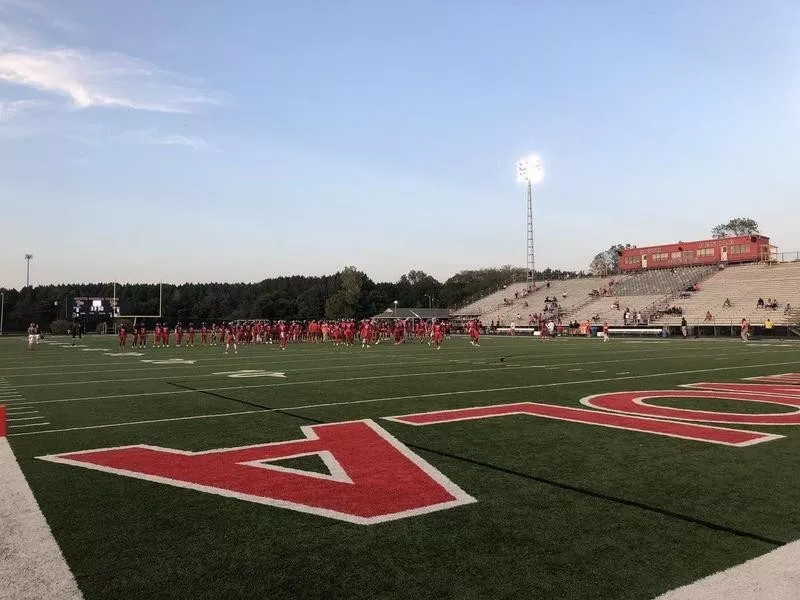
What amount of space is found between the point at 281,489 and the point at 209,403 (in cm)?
499

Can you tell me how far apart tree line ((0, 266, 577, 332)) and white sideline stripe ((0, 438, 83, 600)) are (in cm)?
7687

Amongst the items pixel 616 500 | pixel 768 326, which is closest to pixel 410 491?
pixel 616 500

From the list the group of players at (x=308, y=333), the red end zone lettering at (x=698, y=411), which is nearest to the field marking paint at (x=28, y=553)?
the red end zone lettering at (x=698, y=411)

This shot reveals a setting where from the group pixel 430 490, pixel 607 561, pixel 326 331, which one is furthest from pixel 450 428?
pixel 326 331

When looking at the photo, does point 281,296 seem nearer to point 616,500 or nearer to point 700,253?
point 700,253

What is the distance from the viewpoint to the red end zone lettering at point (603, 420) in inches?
244

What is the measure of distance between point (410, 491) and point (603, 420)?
12.0ft

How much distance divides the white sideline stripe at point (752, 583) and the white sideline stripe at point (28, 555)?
2.71m

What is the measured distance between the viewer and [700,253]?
51.9 metres

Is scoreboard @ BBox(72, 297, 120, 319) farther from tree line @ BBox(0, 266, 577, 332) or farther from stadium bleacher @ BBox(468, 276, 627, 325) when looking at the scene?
stadium bleacher @ BBox(468, 276, 627, 325)

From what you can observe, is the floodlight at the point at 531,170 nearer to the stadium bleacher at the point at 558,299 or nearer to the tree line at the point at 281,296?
the stadium bleacher at the point at 558,299

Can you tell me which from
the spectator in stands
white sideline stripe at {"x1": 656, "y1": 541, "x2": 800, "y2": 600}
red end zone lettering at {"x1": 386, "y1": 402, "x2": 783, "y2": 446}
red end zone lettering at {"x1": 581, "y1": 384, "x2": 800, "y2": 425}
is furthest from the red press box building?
white sideline stripe at {"x1": 656, "y1": 541, "x2": 800, "y2": 600}

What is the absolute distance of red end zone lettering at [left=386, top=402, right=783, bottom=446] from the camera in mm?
6195

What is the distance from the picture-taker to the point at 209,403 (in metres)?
8.98
